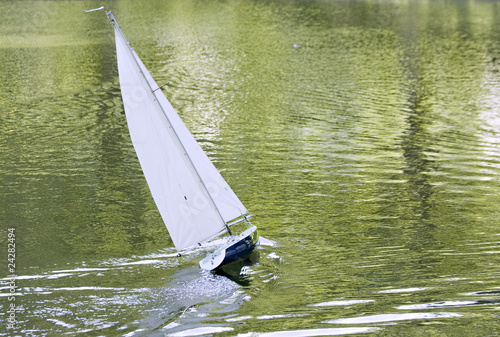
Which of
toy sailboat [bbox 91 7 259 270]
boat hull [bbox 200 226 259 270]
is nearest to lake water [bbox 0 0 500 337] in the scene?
boat hull [bbox 200 226 259 270]

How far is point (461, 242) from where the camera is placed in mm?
15070

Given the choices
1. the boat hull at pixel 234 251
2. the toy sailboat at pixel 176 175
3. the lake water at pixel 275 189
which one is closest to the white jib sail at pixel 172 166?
the toy sailboat at pixel 176 175

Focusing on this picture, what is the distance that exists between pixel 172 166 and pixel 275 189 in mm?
5925

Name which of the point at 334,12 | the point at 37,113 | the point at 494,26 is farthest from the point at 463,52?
the point at 37,113

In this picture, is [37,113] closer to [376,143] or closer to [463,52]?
[376,143]

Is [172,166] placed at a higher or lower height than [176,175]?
higher

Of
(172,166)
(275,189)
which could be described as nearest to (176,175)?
(172,166)

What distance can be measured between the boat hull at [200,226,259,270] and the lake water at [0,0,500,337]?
1.17ft

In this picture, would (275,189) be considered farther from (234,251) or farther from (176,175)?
(176,175)

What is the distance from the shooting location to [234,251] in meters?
13.3

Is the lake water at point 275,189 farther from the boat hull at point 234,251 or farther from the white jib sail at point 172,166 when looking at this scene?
the white jib sail at point 172,166

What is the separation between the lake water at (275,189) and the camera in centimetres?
1210

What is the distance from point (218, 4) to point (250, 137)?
42.5m

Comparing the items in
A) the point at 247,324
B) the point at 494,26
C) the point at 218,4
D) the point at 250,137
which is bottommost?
the point at 247,324
